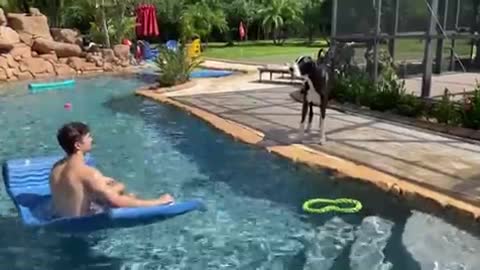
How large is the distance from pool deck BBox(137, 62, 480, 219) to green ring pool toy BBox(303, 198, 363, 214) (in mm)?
398

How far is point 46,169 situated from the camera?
266 inches

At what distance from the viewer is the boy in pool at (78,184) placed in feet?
17.9

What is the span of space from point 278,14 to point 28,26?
18.1 meters

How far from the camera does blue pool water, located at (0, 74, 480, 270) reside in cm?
545

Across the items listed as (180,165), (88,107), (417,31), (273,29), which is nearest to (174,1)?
(273,29)

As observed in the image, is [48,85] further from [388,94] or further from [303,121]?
[303,121]

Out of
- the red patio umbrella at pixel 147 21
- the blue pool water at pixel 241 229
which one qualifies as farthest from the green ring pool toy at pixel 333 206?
the red patio umbrella at pixel 147 21

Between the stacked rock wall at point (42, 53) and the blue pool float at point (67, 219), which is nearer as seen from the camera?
the blue pool float at point (67, 219)

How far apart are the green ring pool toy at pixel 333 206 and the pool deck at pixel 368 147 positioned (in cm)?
40

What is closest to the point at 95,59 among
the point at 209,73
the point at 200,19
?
the point at 209,73

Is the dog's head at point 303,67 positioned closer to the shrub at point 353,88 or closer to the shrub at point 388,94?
the shrub at point 388,94

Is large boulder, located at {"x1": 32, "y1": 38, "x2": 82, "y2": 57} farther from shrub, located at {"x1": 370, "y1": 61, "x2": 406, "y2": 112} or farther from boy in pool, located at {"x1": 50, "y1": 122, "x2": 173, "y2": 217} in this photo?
boy in pool, located at {"x1": 50, "y1": 122, "x2": 173, "y2": 217}

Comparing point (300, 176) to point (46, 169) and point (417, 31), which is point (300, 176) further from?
point (417, 31)

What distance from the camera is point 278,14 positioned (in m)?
37.9
